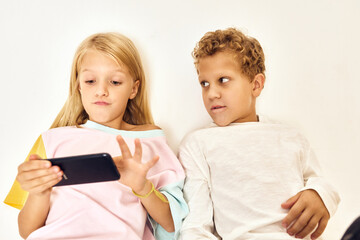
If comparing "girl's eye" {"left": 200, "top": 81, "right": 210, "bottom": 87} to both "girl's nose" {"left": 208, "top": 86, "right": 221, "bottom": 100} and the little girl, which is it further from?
the little girl

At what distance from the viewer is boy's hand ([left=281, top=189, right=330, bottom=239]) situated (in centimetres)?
109

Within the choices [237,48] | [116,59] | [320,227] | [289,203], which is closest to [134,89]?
[116,59]

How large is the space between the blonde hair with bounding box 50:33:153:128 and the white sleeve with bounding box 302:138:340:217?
577mm

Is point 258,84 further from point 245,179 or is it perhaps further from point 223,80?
point 245,179

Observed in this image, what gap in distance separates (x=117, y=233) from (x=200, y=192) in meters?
0.29

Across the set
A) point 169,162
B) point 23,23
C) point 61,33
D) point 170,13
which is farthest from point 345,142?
point 23,23

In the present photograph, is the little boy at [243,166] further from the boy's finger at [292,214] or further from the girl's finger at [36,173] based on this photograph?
the girl's finger at [36,173]

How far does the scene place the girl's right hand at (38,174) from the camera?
2.96 feet

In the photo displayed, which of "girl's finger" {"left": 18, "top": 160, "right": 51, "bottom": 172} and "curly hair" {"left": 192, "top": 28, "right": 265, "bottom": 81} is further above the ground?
"curly hair" {"left": 192, "top": 28, "right": 265, "bottom": 81}

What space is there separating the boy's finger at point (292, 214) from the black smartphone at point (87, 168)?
52 cm

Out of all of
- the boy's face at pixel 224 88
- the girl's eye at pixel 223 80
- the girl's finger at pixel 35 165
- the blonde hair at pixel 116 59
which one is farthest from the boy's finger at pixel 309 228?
the girl's finger at pixel 35 165

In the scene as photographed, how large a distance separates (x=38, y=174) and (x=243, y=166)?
62 centimetres

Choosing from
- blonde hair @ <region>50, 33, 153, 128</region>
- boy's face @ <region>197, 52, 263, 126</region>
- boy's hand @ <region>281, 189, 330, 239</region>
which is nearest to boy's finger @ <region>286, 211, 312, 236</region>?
boy's hand @ <region>281, 189, 330, 239</region>

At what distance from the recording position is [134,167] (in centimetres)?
96
